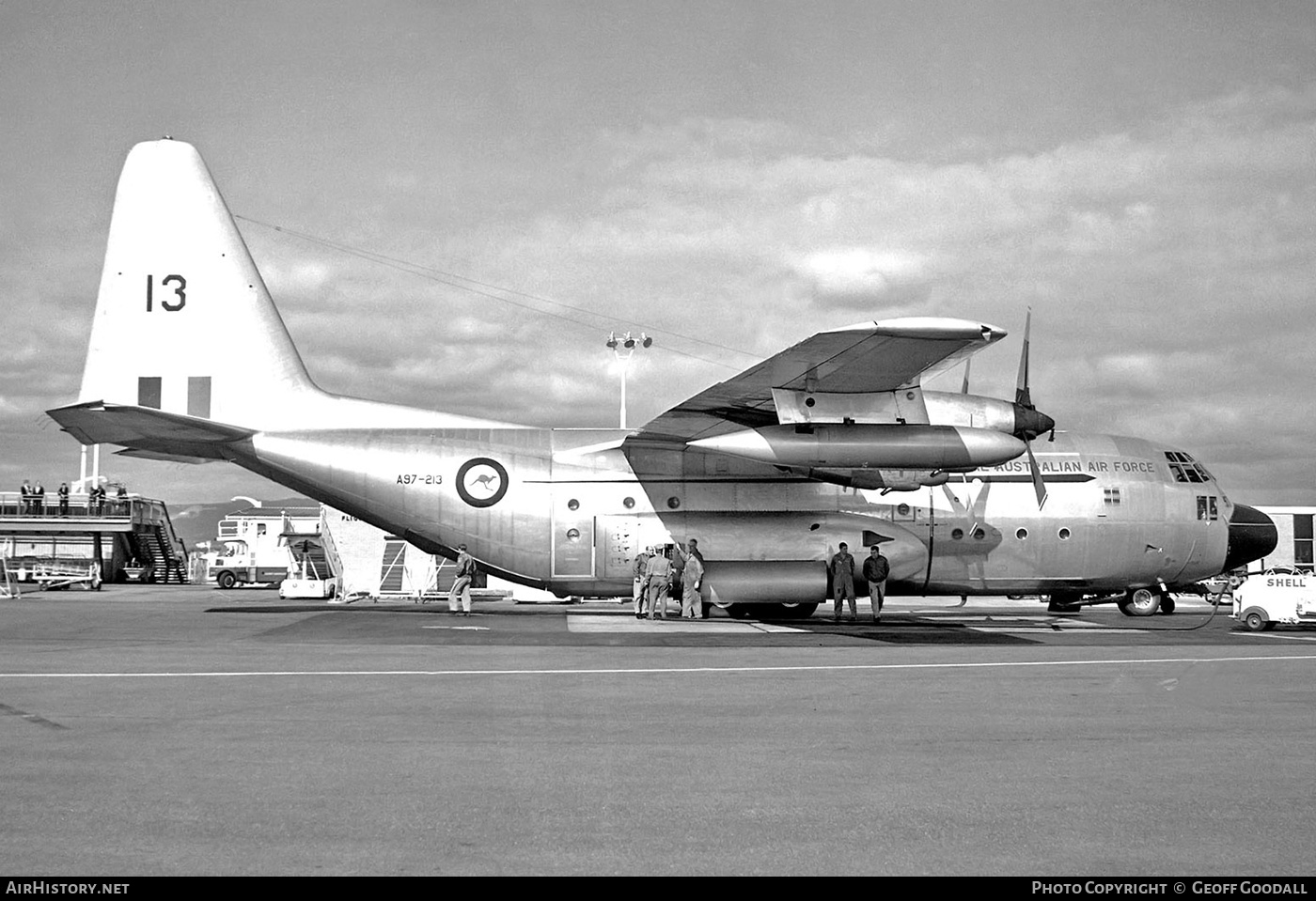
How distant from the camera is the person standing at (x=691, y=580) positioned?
2123 centimetres

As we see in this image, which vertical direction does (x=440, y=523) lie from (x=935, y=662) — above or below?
above

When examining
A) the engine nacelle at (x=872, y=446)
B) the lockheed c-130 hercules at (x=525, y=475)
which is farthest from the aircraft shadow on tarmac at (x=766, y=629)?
the engine nacelle at (x=872, y=446)

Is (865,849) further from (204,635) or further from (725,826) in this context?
(204,635)

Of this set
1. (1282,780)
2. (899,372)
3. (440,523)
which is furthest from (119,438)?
(1282,780)

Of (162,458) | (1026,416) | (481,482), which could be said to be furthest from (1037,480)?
(162,458)

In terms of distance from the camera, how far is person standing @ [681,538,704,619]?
21.2 metres

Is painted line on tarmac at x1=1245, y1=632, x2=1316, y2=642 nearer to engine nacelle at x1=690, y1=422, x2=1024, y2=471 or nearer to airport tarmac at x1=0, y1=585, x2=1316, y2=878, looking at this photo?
airport tarmac at x1=0, y1=585, x2=1316, y2=878

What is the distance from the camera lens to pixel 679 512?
21.9 metres

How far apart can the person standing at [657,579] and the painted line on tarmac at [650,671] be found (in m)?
7.84

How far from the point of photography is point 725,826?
19.1 ft

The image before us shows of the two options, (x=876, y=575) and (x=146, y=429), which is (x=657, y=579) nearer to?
(x=876, y=575)

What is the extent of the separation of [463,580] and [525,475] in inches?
111

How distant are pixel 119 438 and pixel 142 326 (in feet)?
7.33

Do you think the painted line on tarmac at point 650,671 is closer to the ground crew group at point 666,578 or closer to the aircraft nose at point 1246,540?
the ground crew group at point 666,578
